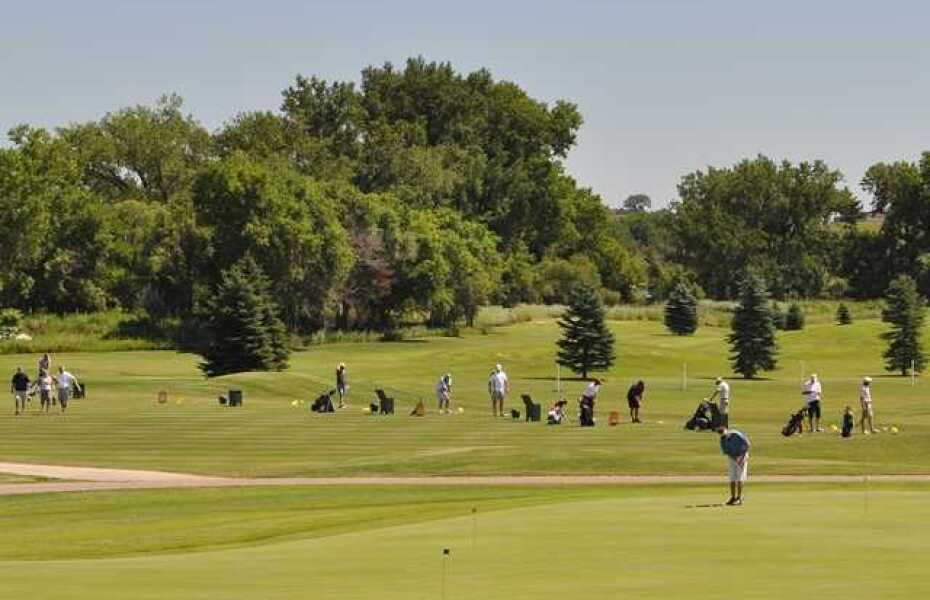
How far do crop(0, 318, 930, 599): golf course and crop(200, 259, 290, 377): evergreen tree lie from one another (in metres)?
2.46

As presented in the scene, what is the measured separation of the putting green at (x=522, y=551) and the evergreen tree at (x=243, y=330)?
1717 inches

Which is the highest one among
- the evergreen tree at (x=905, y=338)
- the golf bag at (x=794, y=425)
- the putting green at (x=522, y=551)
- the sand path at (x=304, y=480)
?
the evergreen tree at (x=905, y=338)

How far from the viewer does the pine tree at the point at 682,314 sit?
130750 mm

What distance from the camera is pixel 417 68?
186750mm

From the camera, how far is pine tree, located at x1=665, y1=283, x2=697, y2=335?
5148 inches

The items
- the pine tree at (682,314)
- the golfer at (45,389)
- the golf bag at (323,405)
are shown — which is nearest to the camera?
the golf bag at (323,405)

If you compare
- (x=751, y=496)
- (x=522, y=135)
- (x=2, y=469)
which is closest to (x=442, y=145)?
(x=522, y=135)

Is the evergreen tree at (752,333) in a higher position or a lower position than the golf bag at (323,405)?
higher

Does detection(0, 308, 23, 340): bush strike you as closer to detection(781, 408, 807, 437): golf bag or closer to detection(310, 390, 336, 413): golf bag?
detection(310, 390, 336, 413): golf bag

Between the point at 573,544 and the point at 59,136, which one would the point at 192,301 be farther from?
the point at 573,544

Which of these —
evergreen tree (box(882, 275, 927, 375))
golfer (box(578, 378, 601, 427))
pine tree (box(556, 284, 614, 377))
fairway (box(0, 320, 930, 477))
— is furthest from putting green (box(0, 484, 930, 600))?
evergreen tree (box(882, 275, 927, 375))

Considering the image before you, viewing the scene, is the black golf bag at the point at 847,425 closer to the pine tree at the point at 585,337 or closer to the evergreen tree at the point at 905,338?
the pine tree at the point at 585,337

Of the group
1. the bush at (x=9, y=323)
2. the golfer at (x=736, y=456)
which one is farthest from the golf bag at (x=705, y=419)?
the bush at (x=9, y=323)

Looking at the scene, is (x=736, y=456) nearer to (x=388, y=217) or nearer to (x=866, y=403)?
(x=866, y=403)
